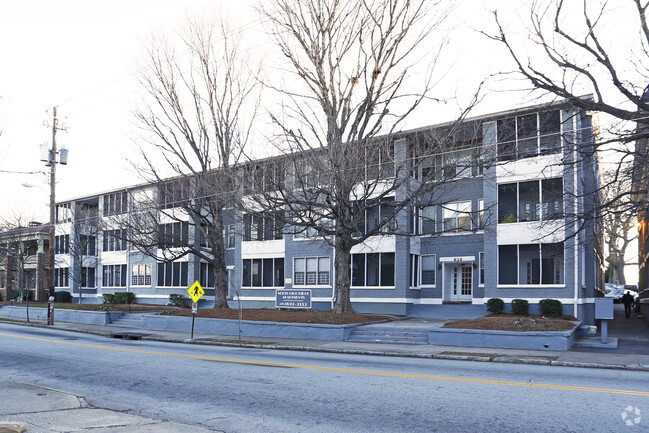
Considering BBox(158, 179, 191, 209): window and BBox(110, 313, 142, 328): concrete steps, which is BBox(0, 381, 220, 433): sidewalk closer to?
BBox(158, 179, 191, 209): window

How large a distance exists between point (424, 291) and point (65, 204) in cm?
3630

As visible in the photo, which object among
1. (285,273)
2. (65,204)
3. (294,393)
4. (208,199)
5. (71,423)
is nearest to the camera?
(71,423)

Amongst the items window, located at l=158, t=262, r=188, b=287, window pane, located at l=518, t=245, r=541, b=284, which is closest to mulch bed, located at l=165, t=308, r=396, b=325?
window pane, located at l=518, t=245, r=541, b=284

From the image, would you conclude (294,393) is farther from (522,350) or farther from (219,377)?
(522,350)

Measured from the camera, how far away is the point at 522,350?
18.0 m

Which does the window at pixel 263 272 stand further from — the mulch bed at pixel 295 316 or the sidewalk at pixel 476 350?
the sidewalk at pixel 476 350

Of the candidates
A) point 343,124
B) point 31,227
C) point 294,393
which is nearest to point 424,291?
point 343,124

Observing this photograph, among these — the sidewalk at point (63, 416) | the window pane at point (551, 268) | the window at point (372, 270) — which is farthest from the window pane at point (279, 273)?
the sidewalk at point (63, 416)

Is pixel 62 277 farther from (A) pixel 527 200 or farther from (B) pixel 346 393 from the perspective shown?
(B) pixel 346 393

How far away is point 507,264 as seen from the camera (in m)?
27.0

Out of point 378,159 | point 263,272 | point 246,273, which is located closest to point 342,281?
point 378,159

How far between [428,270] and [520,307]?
246 inches

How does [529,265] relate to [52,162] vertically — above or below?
below

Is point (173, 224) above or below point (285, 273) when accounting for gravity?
above
